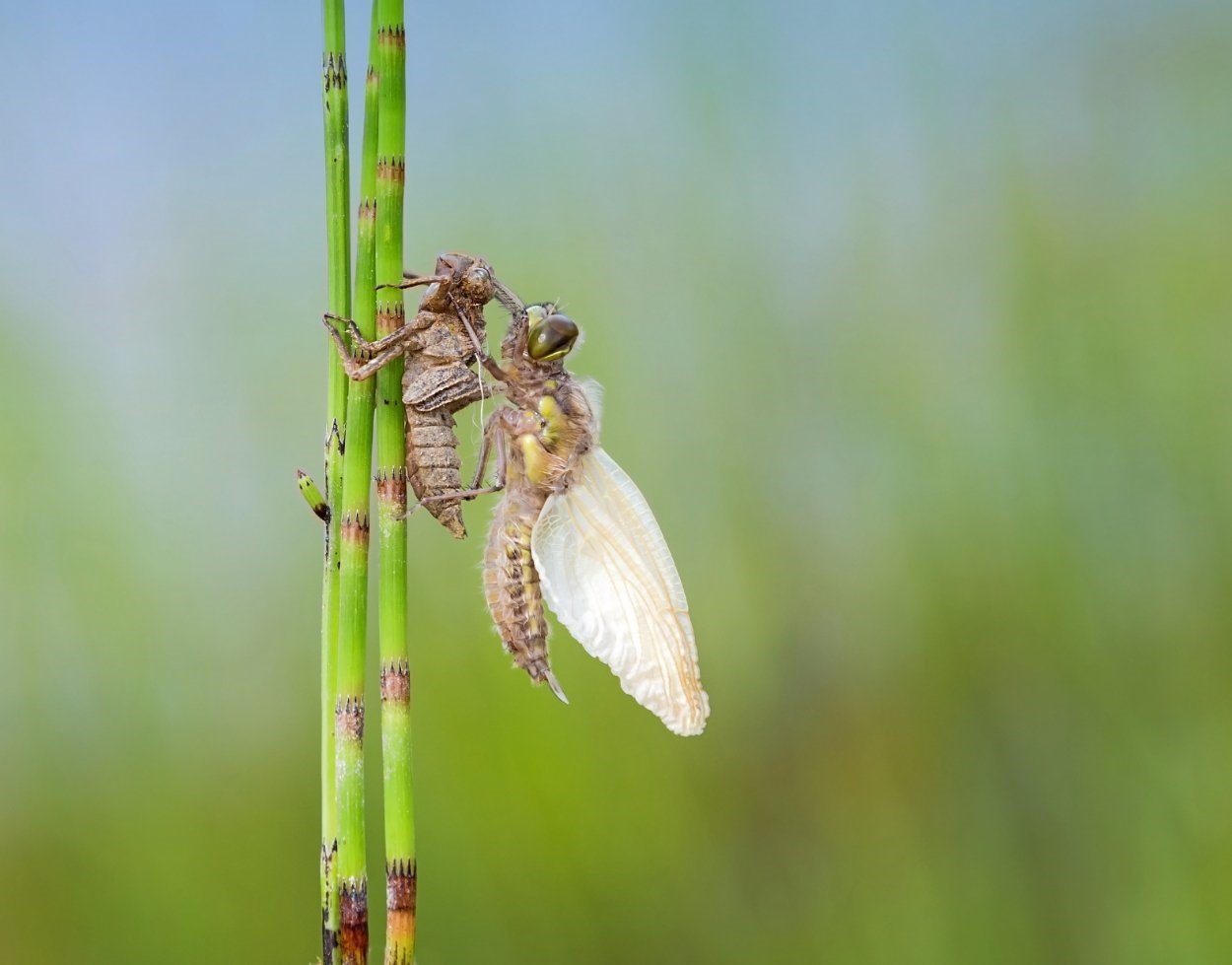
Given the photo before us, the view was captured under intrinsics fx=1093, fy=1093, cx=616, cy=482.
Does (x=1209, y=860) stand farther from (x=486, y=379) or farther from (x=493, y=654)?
(x=486, y=379)

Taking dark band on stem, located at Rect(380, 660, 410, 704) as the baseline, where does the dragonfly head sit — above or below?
above

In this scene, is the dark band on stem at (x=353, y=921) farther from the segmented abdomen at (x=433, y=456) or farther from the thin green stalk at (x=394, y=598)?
the segmented abdomen at (x=433, y=456)

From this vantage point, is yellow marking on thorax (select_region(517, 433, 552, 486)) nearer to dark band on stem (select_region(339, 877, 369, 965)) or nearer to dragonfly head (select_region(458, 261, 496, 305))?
dragonfly head (select_region(458, 261, 496, 305))

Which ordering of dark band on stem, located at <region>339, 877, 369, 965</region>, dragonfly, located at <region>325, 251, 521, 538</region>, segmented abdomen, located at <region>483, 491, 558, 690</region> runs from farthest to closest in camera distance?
segmented abdomen, located at <region>483, 491, 558, 690</region> → dragonfly, located at <region>325, 251, 521, 538</region> → dark band on stem, located at <region>339, 877, 369, 965</region>

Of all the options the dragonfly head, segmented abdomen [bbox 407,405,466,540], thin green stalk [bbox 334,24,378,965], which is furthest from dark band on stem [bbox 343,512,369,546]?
the dragonfly head

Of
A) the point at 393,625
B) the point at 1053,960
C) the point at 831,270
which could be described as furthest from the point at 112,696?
the point at 1053,960

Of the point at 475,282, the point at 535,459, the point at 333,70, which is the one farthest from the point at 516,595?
the point at 333,70
